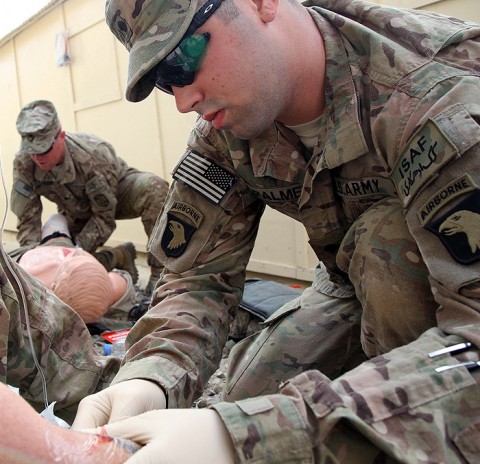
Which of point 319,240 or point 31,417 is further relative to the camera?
point 319,240

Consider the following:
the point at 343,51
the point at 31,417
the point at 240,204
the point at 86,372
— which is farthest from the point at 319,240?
the point at 31,417

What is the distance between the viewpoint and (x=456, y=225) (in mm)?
1075

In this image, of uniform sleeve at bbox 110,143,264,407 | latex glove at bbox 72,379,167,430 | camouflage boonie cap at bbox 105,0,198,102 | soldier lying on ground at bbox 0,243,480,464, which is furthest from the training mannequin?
soldier lying on ground at bbox 0,243,480,464

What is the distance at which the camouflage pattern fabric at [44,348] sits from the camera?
4.60ft

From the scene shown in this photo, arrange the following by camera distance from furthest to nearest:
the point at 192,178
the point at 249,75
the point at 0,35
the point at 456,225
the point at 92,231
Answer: the point at 0,35 < the point at 92,231 < the point at 192,178 < the point at 249,75 < the point at 456,225

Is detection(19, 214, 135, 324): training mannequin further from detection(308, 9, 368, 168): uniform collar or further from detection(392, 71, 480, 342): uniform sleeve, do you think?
detection(392, 71, 480, 342): uniform sleeve

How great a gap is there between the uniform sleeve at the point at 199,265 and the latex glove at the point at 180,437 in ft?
1.71

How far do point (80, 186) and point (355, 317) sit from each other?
344 cm

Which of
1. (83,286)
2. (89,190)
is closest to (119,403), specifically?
(83,286)

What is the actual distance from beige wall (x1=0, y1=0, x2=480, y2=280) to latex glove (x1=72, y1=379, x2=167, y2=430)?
8.12 ft

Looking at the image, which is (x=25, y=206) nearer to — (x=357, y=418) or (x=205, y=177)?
(x=205, y=177)

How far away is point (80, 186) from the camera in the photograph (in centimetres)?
466

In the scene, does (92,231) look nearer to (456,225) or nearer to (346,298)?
(346,298)

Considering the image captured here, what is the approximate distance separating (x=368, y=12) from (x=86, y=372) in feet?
4.17
